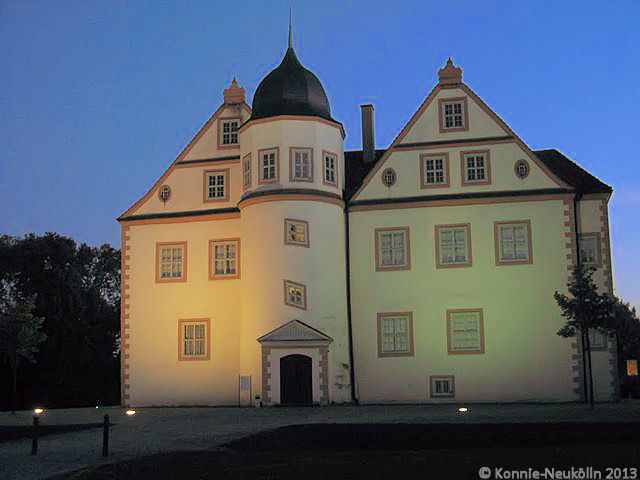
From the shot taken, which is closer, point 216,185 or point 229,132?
point 216,185

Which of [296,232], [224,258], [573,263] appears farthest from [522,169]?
[224,258]

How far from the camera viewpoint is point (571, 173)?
3731 centimetres

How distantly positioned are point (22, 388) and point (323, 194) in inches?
976

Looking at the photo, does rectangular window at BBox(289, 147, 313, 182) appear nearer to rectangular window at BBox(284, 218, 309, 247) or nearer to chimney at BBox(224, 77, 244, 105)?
rectangular window at BBox(284, 218, 309, 247)

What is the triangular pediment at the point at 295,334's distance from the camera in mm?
34156

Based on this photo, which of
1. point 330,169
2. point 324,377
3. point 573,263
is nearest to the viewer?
point 324,377

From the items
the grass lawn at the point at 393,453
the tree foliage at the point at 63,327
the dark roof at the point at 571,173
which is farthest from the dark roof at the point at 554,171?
the tree foliage at the point at 63,327

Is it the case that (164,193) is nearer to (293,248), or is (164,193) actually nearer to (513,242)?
(293,248)

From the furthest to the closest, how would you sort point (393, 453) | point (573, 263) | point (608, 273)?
point (608, 273) → point (573, 263) → point (393, 453)

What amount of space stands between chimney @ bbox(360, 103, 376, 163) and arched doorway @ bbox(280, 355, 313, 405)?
401 inches

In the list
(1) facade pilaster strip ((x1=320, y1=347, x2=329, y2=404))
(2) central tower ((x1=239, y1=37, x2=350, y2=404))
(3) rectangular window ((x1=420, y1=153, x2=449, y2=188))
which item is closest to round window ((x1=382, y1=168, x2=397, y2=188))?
(3) rectangular window ((x1=420, y1=153, x2=449, y2=188))

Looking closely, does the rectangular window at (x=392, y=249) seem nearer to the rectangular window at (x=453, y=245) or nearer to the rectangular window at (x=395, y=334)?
the rectangular window at (x=453, y=245)

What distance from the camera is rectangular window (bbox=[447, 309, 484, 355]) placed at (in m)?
34.9

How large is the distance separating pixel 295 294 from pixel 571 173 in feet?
41.1
